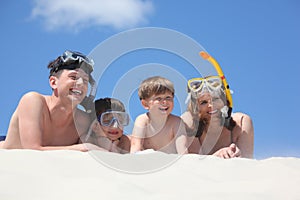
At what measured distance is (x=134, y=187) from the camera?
1566mm

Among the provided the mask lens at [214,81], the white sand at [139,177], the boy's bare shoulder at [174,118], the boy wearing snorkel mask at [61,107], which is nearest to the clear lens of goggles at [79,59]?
the boy wearing snorkel mask at [61,107]

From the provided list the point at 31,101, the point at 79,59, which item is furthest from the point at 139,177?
the point at 79,59

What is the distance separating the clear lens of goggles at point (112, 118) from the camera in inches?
145

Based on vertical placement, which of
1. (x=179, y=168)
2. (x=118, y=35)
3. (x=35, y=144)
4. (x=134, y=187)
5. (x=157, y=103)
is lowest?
(x=134, y=187)

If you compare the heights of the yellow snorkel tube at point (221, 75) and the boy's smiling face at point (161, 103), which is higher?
the yellow snorkel tube at point (221, 75)

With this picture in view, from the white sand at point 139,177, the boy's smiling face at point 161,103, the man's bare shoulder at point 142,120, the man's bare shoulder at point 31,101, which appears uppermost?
the boy's smiling face at point 161,103

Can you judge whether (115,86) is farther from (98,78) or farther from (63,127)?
(63,127)

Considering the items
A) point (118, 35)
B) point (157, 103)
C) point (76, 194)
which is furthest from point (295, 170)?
point (118, 35)

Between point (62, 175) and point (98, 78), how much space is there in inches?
79.5

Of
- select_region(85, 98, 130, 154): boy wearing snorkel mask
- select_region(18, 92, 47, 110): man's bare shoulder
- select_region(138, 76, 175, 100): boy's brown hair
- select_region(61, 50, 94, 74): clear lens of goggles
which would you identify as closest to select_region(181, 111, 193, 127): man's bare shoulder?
select_region(138, 76, 175, 100): boy's brown hair

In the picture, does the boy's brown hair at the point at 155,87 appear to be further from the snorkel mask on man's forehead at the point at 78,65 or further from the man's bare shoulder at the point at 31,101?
the man's bare shoulder at the point at 31,101

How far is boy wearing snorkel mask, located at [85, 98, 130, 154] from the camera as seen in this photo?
11.5ft

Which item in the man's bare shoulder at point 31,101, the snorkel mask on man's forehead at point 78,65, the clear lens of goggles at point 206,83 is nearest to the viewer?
the man's bare shoulder at point 31,101

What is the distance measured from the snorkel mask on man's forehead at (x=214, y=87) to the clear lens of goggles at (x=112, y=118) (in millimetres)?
747
